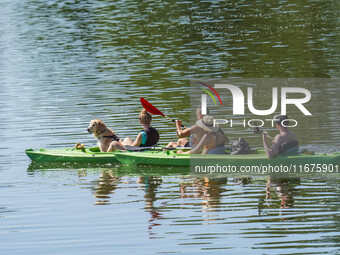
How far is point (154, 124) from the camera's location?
20.8 meters

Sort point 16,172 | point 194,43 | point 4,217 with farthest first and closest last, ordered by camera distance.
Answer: point 194,43 → point 16,172 → point 4,217

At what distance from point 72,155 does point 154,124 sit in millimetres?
4378

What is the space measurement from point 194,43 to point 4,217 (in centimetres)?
2674

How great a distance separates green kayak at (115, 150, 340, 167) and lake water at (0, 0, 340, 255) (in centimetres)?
25

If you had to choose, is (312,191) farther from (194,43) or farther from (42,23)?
(42,23)

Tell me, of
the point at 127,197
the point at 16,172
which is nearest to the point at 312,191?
the point at 127,197

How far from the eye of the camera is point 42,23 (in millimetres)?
53219

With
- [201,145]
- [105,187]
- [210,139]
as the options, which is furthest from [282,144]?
[105,187]

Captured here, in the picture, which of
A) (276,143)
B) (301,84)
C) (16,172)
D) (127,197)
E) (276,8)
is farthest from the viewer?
(276,8)

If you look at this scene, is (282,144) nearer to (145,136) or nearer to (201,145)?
(201,145)

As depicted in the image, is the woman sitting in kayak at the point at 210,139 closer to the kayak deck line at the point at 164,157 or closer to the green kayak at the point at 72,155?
the kayak deck line at the point at 164,157

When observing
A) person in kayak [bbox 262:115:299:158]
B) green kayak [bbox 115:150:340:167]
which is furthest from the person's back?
person in kayak [bbox 262:115:299:158]

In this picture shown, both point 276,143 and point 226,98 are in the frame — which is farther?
point 226,98

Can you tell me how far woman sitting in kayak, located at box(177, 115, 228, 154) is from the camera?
50.1 ft
